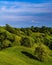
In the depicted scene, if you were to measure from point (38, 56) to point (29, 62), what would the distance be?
10367mm

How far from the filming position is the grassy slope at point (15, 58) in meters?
73.2

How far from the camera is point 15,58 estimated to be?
260ft

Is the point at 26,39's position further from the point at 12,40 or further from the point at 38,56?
the point at 38,56

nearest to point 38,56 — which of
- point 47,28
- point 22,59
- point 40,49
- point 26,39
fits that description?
point 40,49

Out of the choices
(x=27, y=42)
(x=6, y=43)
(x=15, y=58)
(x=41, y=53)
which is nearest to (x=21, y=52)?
(x=41, y=53)

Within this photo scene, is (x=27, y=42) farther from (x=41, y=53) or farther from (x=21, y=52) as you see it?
(x=41, y=53)

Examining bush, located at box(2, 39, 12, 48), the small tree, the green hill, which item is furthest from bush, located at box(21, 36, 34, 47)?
the small tree

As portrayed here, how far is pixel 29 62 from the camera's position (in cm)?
7881

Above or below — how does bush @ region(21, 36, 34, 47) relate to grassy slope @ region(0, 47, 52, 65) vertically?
above

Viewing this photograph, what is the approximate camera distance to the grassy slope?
73.2 m

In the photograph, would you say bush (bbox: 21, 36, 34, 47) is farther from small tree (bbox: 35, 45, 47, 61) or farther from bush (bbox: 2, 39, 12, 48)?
small tree (bbox: 35, 45, 47, 61)

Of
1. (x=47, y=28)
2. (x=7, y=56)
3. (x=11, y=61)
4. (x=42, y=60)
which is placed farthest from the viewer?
(x=47, y=28)

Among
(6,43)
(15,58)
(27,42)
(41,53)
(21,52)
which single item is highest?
(27,42)

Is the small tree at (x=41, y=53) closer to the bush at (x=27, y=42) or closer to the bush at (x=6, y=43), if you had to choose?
the bush at (x=27, y=42)
